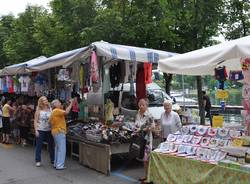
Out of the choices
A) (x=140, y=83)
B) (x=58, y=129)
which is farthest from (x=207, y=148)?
(x=140, y=83)

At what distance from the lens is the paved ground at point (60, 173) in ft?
27.1

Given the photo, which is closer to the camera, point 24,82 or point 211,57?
point 211,57

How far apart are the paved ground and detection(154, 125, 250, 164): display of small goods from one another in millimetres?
1474

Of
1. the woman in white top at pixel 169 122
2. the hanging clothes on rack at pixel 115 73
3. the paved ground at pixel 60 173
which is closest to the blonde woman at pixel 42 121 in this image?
the paved ground at pixel 60 173

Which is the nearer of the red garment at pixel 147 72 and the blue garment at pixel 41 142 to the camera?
the blue garment at pixel 41 142

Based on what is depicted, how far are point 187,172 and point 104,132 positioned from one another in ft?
9.35

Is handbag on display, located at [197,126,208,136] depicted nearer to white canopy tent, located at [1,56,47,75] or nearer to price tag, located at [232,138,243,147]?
price tag, located at [232,138,243,147]

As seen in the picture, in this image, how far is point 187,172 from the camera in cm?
638

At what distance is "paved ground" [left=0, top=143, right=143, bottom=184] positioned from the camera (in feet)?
27.1

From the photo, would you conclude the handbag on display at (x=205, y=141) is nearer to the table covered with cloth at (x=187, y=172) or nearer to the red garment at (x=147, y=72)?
the table covered with cloth at (x=187, y=172)

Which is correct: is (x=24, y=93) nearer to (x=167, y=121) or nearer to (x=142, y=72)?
(x=142, y=72)

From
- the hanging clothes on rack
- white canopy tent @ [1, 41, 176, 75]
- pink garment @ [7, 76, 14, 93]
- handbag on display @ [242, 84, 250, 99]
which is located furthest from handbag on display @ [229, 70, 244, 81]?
pink garment @ [7, 76, 14, 93]

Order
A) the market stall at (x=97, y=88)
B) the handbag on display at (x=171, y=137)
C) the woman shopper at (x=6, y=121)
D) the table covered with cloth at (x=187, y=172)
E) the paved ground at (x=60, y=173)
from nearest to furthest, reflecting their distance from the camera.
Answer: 1. the table covered with cloth at (x=187, y=172)
2. the handbag on display at (x=171, y=137)
3. the paved ground at (x=60, y=173)
4. the market stall at (x=97, y=88)
5. the woman shopper at (x=6, y=121)

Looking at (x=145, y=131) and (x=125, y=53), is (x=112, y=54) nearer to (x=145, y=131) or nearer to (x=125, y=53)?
(x=125, y=53)
